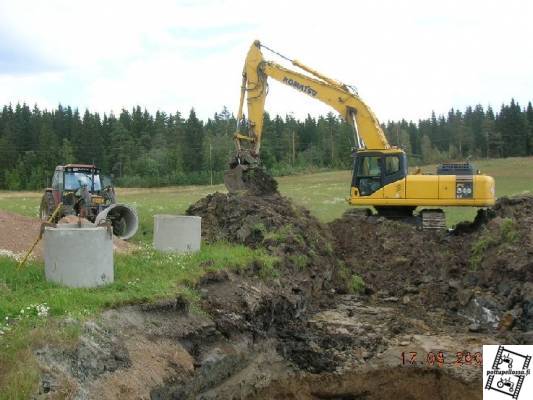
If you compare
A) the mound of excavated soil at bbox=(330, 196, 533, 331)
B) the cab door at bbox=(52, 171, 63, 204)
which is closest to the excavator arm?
the mound of excavated soil at bbox=(330, 196, 533, 331)

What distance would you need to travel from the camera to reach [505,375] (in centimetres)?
793

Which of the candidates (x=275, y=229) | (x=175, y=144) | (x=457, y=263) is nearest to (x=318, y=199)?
(x=457, y=263)

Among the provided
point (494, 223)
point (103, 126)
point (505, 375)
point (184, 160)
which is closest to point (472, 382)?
point (505, 375)

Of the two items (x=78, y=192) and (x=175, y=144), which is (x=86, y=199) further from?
(x=175, y=144)

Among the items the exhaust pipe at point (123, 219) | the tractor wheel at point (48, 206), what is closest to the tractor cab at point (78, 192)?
the tractor wheel at point (48, 206)

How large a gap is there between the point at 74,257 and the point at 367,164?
12.7 meters

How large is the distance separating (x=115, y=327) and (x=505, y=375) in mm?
5039

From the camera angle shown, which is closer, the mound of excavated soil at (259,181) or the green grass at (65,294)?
the green grass at (65,294)

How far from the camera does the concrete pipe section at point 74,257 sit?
345 inches

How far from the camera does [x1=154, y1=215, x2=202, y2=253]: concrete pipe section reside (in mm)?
12531

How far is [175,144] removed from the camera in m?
82.6

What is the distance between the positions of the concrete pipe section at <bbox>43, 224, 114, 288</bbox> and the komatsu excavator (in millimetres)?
10224

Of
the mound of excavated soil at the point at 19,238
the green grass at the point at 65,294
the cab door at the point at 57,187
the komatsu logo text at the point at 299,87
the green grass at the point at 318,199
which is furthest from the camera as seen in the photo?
the green grass at the point at 318,199

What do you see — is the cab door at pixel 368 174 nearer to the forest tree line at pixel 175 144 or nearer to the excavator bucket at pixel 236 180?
the excavator bucket at pixel 236 180
